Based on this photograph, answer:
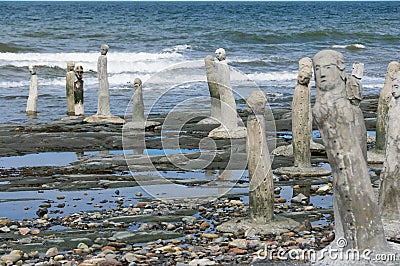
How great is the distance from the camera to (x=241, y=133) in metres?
16.9

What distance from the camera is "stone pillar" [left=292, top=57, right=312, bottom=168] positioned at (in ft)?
42.7

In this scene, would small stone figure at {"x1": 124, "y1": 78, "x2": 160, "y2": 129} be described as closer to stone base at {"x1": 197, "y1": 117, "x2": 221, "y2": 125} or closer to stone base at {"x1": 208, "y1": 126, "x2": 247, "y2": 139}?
stone base at {"x1": 197, "y1": 117, "x2": 221, "y2": 125}

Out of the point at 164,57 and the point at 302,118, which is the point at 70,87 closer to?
the point at 302,118

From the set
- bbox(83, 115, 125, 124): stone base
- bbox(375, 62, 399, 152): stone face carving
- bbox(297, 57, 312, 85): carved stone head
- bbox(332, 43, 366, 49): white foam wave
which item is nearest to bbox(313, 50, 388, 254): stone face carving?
bbox(297, 57, 312, 85): carved stone head

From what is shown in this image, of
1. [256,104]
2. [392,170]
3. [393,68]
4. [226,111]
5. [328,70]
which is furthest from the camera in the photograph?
[226,111]

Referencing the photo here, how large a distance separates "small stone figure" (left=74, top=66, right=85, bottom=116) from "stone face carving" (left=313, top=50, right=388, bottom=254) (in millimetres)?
15267

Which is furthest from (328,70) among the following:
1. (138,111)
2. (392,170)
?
(138,111)

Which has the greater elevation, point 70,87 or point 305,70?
point 305,70

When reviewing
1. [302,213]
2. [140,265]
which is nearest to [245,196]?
[302,213]

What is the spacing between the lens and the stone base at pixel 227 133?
16875 millimetres

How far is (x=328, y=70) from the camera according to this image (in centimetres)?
698

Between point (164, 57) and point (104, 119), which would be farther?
point (164, 57)

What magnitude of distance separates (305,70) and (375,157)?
2.35 meters

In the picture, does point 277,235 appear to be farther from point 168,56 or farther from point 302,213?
point 168,56
